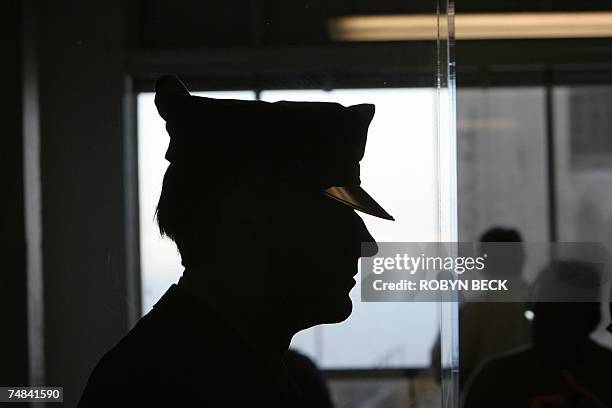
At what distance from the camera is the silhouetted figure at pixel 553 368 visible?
2.05 metres

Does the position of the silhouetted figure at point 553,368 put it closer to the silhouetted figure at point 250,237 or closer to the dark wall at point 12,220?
the silhouetted figure at point 250,237

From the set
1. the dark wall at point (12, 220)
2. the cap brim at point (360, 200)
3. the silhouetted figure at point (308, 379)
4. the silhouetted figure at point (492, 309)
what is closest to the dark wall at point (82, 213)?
the dark wall at point (12, 220)

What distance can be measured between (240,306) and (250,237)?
167mm

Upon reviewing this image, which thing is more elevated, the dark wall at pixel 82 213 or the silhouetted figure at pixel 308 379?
the dark wall at pixel 82 213

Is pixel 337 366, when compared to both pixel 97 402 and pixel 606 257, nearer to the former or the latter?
pixel 97 402

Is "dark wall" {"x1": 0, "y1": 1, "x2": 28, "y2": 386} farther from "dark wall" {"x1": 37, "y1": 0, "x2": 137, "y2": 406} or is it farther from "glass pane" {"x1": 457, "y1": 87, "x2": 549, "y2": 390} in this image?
"glass pane" {"x1": 457, "y1": 87, "x2": 549, "y2": 390}

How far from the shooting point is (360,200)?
6.45ft

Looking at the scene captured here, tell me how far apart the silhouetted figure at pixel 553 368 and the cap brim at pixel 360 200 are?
1.57 ft

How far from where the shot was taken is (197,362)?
1884 millimetres

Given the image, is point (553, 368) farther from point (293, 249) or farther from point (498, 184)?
point (293, 249)

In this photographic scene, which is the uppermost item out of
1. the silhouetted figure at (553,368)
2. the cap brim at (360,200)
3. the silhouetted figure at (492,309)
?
the cap brim at (360,200)

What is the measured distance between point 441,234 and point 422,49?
47 centimetres

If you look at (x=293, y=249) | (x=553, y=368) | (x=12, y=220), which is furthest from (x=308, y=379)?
(x=12, y=220)

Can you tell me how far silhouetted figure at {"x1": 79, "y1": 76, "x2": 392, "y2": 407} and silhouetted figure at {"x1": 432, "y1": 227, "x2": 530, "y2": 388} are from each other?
0.99ft
